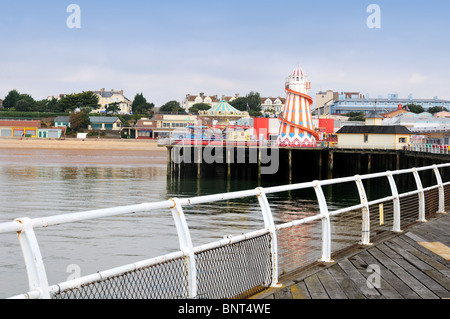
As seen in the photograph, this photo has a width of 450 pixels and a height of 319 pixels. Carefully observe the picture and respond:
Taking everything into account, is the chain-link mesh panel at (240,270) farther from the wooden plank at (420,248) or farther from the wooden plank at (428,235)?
the wooden plank at (428,235)

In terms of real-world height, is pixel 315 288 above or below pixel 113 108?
below

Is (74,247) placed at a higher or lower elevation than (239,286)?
lower

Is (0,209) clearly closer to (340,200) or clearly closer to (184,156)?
(340,200)

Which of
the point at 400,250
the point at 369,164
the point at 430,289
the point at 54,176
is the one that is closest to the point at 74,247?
the point at 400,250

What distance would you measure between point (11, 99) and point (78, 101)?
100 feet

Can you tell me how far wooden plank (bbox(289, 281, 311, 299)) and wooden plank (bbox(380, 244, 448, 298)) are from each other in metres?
1.49

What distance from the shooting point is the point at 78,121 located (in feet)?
479

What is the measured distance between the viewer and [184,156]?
62.2 m

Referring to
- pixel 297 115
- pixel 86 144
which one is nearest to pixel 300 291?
pixel 297 115

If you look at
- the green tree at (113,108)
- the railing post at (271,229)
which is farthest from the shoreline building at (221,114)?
the green tree at (113,108)

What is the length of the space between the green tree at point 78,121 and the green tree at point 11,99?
50.2 m

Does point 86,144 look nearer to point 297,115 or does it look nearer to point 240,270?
point 297,115

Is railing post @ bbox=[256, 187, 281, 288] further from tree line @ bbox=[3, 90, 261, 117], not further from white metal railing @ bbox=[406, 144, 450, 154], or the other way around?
tree line @ bbox=[3, 90, 261, 117]
